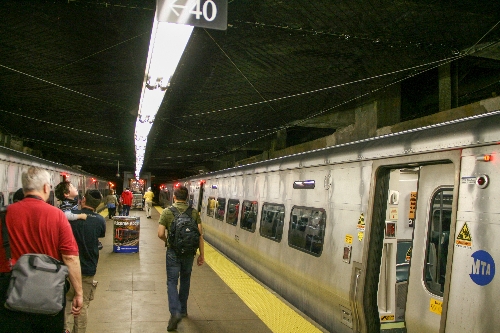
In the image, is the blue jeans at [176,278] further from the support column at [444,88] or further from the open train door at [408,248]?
the support column at [444,88]

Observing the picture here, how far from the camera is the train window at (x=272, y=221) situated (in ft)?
27.9

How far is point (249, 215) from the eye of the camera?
11039 millimetres

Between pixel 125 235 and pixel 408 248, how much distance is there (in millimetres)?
7697

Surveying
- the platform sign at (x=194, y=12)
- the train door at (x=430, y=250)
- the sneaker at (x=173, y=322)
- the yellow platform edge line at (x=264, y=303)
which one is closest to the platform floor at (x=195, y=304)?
the yellow platform edge line at (x=264, y=303)

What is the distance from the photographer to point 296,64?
22.3 feet

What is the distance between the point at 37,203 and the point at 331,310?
13.6ft

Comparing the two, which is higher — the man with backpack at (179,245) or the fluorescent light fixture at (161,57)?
the fluorescent light fixture at (161,57)

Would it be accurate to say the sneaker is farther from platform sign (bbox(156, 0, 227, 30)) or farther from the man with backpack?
platform sign (bbox(156, 0, 227, 30))

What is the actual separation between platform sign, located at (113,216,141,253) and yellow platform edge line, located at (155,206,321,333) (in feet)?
7.71

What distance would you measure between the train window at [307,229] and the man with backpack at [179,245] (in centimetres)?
185

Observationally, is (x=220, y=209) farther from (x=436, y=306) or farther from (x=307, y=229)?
(x=436, y=306)

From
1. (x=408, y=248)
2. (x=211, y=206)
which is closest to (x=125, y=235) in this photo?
(x=211, y=206)

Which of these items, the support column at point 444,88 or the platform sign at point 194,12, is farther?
the support column at point 444,88

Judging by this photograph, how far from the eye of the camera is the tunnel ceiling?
5062 millimetres
